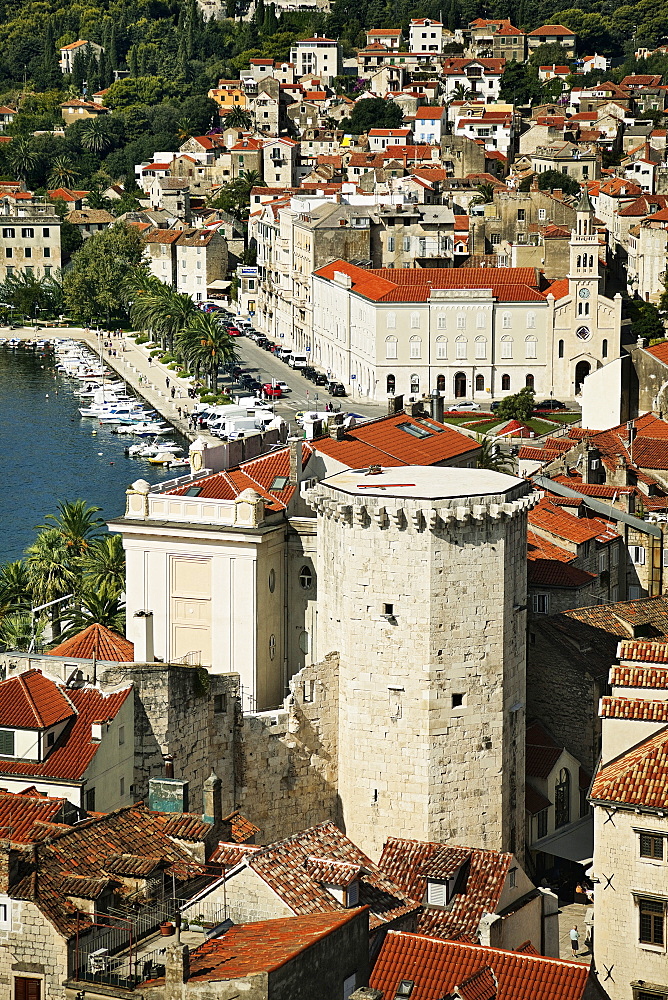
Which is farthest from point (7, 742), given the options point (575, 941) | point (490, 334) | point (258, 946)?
point (490, 334)

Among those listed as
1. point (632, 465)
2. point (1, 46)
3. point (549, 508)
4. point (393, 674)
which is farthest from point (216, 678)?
point (1, 46)

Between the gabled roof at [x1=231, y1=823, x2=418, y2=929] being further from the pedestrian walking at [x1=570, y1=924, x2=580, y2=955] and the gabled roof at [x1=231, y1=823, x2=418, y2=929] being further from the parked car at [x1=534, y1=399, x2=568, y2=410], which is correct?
the parked car at [x1=534, y1=399, x2=568, y2=410]

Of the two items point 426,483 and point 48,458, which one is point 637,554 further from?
point 48,458

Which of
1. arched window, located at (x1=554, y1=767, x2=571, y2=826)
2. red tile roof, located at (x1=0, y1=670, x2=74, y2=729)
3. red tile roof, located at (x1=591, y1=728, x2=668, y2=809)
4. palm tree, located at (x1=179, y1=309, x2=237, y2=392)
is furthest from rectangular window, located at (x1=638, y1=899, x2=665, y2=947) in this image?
palm tree, located at (x1=179, y1=309, x2=237, y2=392)

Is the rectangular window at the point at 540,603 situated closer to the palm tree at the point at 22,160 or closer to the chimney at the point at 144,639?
the chimney at the point at 144,639

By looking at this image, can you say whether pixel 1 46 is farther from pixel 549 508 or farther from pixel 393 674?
pixel 393 674

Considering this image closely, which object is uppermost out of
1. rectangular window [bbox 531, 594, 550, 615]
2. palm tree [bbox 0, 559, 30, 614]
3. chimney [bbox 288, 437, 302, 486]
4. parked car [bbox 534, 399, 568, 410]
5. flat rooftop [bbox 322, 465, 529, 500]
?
flat rooftop [bbox 322, 465, 529, 500]

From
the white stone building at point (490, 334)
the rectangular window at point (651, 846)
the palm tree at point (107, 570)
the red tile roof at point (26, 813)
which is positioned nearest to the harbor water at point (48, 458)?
the white stone building at point (490, 334)
